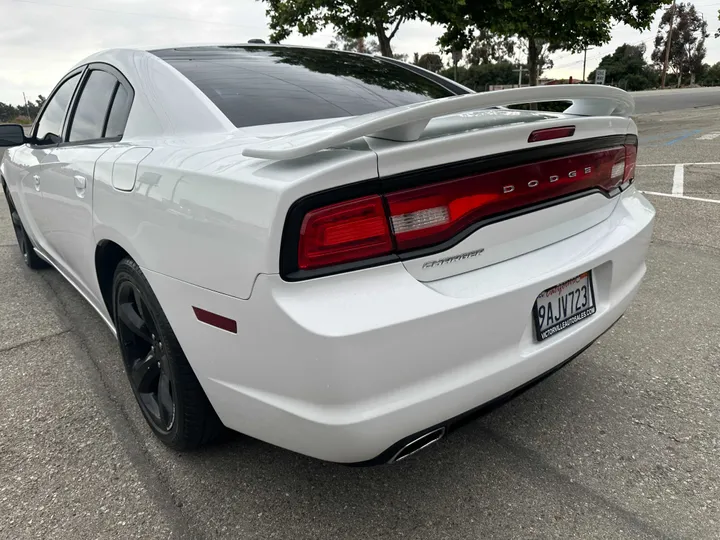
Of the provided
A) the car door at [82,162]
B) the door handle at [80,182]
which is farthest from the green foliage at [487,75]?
the door handle at [80,182]

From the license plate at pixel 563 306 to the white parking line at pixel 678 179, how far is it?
5.23m

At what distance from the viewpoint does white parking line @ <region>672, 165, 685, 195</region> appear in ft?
21.2

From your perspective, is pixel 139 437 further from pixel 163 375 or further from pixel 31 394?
pixel 31 394

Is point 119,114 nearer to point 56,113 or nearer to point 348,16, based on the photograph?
point 56,113

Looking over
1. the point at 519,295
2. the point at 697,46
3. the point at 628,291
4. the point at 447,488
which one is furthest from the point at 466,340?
the point at 697,46

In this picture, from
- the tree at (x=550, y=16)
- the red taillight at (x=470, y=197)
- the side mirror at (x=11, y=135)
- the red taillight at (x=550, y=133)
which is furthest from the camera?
the tree at (x=550, y=16)

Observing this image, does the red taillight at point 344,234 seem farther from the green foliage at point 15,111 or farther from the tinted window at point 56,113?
the green foliage at point 15,111

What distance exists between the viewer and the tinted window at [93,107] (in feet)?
8.66

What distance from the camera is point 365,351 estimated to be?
141 centimetres

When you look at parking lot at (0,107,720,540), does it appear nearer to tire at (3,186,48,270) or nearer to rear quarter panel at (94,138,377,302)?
rear quarter panel at (94,138,377,302)

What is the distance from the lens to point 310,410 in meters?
1.49

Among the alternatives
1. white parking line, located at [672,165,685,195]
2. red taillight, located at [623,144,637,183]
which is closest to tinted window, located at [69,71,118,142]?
red taillight, located at [623,144,637,183]

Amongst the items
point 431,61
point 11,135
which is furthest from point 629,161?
point 431,61

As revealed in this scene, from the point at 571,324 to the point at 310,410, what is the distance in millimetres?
929
